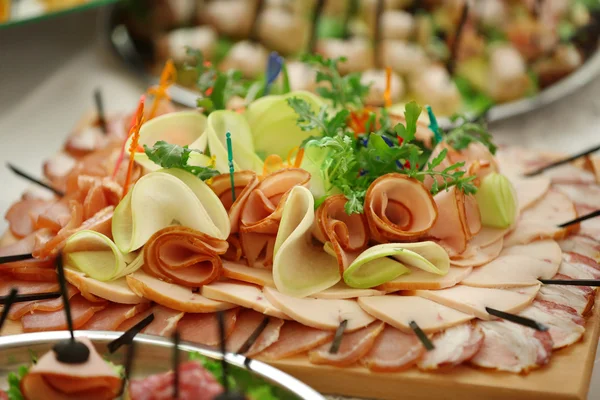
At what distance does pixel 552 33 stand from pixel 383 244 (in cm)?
190

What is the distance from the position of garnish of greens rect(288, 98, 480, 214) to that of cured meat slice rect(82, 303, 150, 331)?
55 cm

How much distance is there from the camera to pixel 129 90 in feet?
11.2

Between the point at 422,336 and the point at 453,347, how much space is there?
8 cm

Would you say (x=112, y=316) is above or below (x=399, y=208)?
below

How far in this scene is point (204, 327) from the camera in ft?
5.82

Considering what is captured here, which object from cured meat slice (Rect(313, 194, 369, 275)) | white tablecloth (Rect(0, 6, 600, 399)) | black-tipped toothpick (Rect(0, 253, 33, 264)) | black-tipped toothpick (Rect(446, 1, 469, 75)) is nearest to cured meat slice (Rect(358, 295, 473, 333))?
cured meat slice (Rect(313, 194, 369, 275))

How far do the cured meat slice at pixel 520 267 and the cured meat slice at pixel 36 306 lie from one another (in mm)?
1021

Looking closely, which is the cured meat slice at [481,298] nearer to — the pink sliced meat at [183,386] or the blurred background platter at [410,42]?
the pink sliced meat at [183,386]

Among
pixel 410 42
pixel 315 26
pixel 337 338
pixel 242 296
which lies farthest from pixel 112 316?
pixel 410 42

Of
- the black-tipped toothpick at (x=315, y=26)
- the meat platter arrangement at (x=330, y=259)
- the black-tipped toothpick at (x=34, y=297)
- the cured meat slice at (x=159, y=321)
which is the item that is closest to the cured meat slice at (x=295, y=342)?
the meat platter arrangement at (x=330, y=259)

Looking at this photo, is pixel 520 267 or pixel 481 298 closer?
pixel 481 298

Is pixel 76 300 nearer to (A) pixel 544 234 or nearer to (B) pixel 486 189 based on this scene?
(B) pixel 486 189

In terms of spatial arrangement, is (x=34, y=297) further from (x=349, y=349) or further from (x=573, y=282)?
(x=573, y=282)

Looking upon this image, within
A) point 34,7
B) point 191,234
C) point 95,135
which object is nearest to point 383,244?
point 191,234
